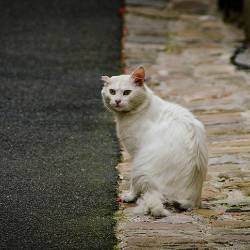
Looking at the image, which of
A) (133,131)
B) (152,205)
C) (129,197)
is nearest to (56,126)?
(133,131)

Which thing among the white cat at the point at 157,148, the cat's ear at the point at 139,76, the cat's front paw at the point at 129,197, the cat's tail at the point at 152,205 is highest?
the cat's ear at the point at 139,76

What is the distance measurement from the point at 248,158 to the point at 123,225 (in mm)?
2208

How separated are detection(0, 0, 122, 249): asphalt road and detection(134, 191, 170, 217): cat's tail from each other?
0.26m

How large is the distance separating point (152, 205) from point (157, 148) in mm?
466

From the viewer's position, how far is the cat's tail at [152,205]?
6.12 meters

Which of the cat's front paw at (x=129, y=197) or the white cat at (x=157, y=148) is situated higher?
the white cat at (x=157, y=148)

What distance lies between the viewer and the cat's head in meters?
6.58

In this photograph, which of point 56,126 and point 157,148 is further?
point 56,126

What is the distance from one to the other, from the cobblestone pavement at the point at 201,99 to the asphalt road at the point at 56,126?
0.30 metres

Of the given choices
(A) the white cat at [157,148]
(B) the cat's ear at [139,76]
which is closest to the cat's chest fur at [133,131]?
(A) the white cat at [157,148]

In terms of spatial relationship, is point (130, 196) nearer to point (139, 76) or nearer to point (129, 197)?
point (129, 197)

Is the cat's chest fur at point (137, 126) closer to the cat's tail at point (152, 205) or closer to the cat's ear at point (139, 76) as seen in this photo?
the cat's ear at point (139, 76)

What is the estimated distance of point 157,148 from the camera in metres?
6.33

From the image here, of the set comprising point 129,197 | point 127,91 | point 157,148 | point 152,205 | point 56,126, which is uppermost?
point 127,91
